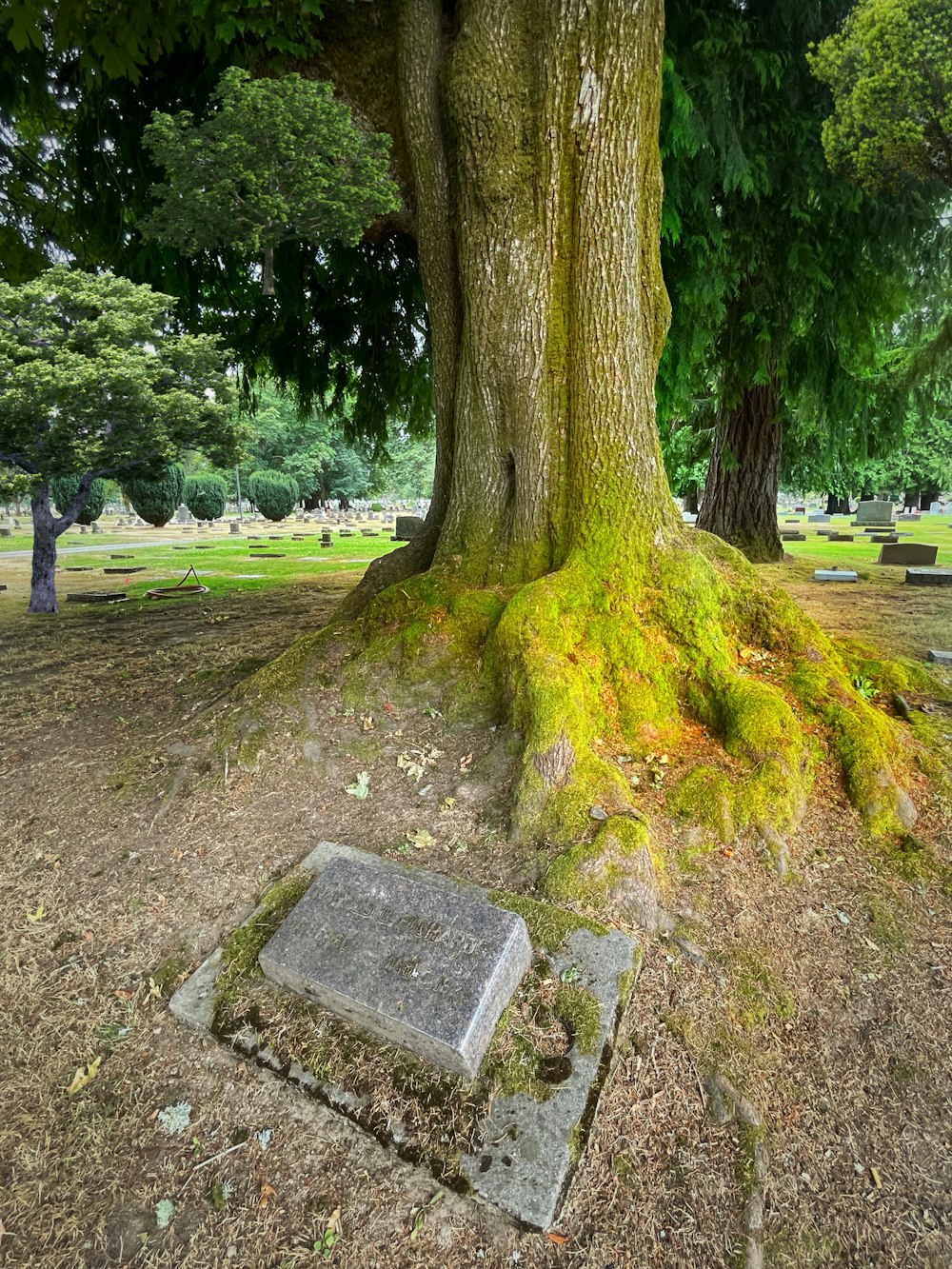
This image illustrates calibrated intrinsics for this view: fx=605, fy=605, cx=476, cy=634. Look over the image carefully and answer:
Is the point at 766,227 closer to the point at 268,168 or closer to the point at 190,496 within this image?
the point at 268,168

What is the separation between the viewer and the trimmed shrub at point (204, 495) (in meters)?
34.4

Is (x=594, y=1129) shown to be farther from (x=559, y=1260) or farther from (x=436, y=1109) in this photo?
(x=436, y=1109)

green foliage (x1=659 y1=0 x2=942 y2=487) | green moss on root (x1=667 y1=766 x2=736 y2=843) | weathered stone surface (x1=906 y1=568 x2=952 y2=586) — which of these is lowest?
green moss on root (x1=667 y1=766 x2=736 y2=843)

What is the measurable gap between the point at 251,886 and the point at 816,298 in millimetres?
8533

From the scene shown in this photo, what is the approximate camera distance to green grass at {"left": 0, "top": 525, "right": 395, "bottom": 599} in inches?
461

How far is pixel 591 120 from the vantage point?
143 inches

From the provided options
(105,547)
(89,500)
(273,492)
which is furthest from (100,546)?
(273,492)

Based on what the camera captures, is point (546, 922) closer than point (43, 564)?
Yes

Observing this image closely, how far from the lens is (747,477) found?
1095cm

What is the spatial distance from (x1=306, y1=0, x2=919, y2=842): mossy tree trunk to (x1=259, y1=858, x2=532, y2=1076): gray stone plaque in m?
0.97

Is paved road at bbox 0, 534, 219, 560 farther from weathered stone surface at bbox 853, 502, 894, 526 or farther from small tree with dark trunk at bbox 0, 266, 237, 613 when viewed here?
weathered stone surface at bbox 853, 502, 894, 526

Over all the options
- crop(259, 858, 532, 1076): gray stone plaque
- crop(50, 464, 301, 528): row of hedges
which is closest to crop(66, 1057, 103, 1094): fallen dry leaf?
crop(259, 858, 532, 1076): gray stone plaque

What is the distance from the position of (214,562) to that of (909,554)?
15.7 metres

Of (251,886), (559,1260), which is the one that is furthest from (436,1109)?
(251,886)
